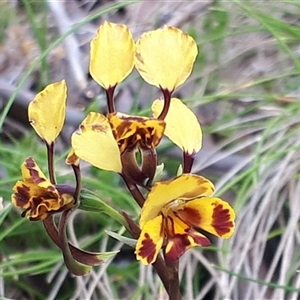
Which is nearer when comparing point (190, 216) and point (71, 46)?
point (190, 216)

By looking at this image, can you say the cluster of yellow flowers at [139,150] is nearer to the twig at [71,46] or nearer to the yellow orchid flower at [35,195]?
the yellow orchid flower at [35,195]

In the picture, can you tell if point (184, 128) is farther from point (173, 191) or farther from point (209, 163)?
point (209, 163)


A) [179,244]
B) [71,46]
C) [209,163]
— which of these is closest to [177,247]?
[179,244]

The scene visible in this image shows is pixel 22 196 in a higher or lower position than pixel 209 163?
higher

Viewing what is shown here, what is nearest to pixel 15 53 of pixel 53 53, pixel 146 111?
pixel 53 53

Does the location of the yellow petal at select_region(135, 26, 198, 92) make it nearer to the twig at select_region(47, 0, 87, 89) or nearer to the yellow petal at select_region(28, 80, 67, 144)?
the yellow petal at select_region(28, 80, 67, 144)

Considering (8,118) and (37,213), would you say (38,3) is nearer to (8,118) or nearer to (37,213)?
(8,118)
